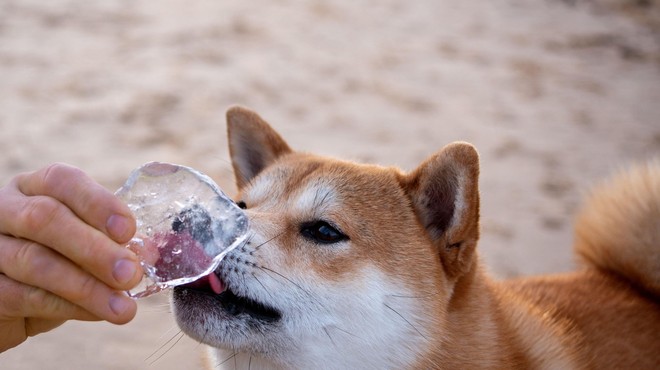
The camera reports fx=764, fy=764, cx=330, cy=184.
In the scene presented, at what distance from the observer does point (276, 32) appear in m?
7.44

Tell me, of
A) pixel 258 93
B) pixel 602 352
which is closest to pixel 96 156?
pixel 258 93

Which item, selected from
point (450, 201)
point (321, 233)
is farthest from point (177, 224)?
point (450, 201)

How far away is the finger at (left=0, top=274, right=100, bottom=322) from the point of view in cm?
194

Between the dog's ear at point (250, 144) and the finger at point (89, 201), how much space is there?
4.00ft

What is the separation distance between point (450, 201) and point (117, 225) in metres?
1.18

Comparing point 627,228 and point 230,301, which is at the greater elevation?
point 230,301

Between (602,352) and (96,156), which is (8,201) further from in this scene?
(96,156)

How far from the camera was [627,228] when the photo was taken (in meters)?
3.45

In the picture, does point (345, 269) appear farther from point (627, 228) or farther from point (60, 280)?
point (627, 228)

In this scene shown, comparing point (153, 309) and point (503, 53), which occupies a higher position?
point (503, 53)

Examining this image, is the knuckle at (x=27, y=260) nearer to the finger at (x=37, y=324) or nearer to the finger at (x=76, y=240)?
the finger at (x=76, y=240)

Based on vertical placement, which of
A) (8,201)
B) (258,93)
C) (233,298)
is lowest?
(258,93)

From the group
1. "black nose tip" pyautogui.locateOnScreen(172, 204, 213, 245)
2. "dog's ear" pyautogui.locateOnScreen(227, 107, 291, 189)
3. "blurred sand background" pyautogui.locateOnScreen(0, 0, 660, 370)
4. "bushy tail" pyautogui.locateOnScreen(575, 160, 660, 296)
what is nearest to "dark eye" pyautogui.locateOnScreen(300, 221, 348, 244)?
"black nose tip" pyautogui.locateOnScreen(172, 204, 213, 245)

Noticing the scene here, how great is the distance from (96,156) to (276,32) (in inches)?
104
